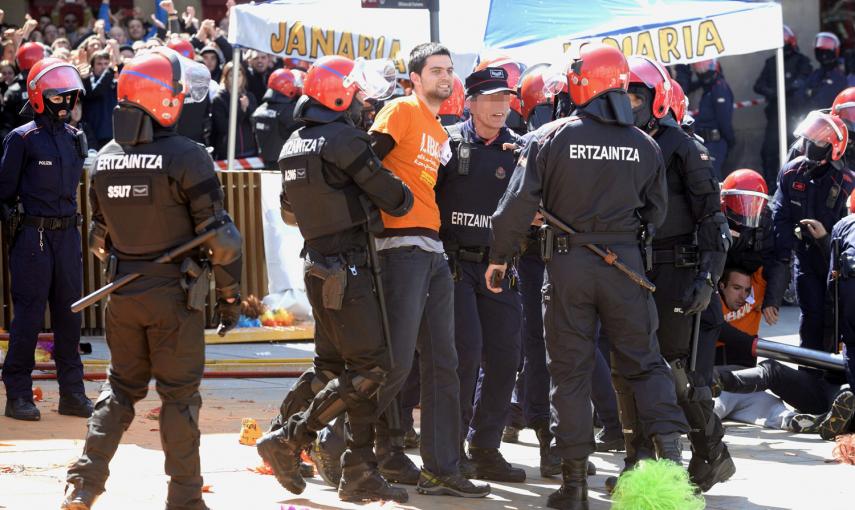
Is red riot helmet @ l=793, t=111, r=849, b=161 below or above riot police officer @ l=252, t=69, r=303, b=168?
below

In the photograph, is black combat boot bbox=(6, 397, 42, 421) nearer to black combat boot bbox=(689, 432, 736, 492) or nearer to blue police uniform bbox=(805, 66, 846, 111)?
black combat boot bbox=(689, 432, 736, 492)

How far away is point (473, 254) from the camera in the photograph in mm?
6957

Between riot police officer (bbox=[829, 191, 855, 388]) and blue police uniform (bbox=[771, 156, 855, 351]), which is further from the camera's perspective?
blue police uniform (bbox=[771, 156, 855, 351])

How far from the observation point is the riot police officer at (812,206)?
9.76 metres

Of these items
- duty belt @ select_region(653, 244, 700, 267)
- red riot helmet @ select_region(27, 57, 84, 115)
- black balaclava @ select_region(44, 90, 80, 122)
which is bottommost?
duty belt @ select_region(653, 244, 700, 267)

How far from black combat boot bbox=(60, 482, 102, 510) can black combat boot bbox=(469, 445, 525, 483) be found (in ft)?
6.96

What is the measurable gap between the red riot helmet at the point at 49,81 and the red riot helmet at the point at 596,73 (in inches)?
141

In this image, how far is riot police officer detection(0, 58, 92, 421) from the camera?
27.6 feet

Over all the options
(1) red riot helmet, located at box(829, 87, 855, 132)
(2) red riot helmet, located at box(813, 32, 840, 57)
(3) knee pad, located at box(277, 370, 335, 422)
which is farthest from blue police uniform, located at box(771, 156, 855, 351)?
(2) red riot helmet, located at box(813, 32, 840, 57)

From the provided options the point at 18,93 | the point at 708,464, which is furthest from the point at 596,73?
the point at 18,93

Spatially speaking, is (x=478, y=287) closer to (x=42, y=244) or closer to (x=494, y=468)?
(x=494, y=468)

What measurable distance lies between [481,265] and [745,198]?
2102mm

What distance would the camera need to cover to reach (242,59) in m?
15.3

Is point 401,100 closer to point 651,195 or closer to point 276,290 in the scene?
point 651,195
